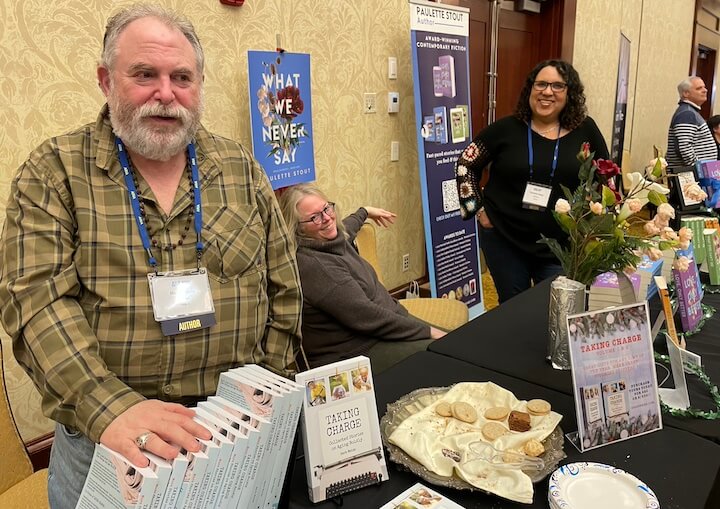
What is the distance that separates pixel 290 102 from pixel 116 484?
84.2 inches

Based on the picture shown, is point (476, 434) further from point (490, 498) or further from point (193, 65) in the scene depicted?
point (193, 65)

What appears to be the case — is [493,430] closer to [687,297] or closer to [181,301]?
[181,301]

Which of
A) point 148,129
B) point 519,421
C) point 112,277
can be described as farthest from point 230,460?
point 148,129

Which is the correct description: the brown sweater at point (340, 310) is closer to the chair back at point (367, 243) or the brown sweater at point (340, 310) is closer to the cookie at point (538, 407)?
the chair back at point (367, 243)

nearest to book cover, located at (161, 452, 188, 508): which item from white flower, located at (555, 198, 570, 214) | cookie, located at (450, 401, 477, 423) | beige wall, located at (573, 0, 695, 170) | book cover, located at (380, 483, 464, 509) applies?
book cover, located at (380, 483, 464, 509)

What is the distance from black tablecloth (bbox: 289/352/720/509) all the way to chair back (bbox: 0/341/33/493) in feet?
2.94

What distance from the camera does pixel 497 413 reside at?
119cm

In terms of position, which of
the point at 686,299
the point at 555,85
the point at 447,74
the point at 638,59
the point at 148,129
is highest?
the point at 638,59

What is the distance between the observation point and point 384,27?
3330 mm

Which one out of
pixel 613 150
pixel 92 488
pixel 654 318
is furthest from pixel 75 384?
pixel 613 150

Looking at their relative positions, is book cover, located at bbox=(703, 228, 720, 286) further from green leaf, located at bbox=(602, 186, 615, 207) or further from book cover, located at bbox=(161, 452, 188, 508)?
book cover, located at bbox=(161, 452, 188, 508)

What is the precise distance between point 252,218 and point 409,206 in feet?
8.48

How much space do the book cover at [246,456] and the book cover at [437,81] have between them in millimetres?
2921

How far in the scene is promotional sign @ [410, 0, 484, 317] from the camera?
132 inches
